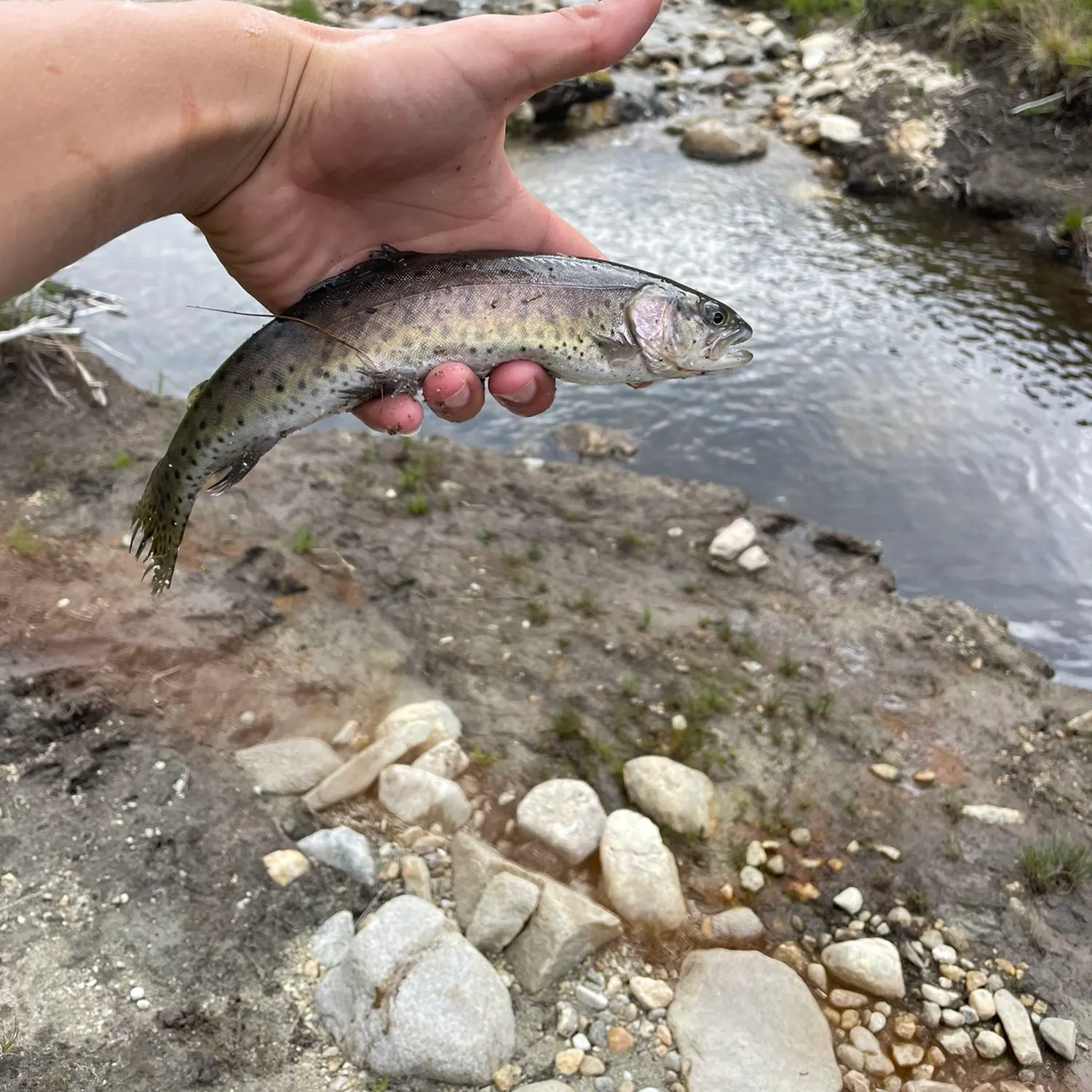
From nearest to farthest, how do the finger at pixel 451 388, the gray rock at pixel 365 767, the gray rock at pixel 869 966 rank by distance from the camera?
the finger at pixel 451 388, the gray rock at pixel 869 966, the gray rock at pixel 365 767

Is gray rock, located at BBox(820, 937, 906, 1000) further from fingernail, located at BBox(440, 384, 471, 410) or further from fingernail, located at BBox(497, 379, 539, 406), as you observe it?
fingernail, located at BBox(440, 384, 471, 410)

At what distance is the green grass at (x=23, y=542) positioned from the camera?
6.05 metres

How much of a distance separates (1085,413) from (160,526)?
382 inches

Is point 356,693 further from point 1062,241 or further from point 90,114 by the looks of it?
point 1062,241

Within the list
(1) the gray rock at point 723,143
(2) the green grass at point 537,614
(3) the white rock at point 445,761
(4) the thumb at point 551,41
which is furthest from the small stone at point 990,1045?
(1) the gray rock at point 723,143

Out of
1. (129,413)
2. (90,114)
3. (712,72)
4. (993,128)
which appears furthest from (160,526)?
(712,72)

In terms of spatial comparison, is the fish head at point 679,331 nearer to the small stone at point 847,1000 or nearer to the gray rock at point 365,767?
the gray rock at point 365,767

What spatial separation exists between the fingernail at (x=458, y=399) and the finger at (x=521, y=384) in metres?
0.13

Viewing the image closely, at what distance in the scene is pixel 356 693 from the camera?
5.51 m

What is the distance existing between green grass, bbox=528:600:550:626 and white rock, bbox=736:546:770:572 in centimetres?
185

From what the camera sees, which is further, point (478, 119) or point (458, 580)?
point (458, 580)

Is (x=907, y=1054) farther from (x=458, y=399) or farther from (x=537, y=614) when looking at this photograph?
(x=458, y=399)

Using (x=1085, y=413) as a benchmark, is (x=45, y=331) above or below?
above

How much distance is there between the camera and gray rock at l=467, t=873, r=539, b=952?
13.5 feet
